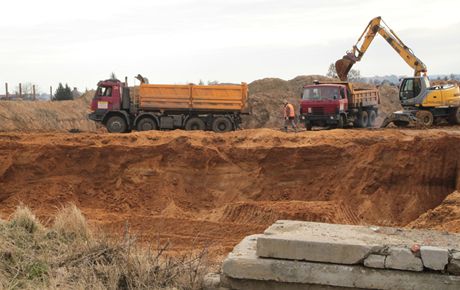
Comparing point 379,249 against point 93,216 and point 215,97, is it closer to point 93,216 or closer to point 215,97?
point 93,216

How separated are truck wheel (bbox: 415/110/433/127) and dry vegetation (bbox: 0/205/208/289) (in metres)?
18.9

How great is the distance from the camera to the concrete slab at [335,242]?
497 cm

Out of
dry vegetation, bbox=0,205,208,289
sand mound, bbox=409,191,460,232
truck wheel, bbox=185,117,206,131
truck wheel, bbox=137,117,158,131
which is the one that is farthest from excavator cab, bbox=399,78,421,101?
dry vegetation, bbox=0,205,208,289

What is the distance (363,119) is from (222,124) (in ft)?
22.5

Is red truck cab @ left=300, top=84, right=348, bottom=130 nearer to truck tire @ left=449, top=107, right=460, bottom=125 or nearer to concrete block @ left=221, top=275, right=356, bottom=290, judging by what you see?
truck tire @ left=449, top=107, right=460, bottom=125

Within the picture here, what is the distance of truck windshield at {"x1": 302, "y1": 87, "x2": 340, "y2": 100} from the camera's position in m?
22.7

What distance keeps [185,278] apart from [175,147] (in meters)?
10.1

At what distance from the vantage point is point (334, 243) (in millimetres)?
5004

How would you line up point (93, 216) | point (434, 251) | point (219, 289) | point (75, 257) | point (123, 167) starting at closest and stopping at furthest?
point (434, 251)
point (219, 289)
point (75, 257)
point (93, 216)
point (123, 167)

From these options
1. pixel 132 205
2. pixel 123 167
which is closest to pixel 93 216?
pixel 132 205

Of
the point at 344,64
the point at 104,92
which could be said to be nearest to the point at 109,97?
the point at 104,92

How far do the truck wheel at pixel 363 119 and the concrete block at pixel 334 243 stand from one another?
19527 mm

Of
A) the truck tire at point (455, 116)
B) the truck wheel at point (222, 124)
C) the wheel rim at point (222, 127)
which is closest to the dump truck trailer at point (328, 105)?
the truck wheel at point (222, 124)

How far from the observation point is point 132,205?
47.5ft
